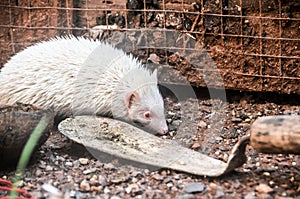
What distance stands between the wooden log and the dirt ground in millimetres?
321

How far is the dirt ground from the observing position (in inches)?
173

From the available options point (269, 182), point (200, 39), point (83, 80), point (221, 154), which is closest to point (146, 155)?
point (221, 154)

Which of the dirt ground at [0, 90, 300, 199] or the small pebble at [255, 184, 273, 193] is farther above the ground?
the small pebble at [255, 184, 273, 193]

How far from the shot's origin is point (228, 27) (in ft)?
20.8

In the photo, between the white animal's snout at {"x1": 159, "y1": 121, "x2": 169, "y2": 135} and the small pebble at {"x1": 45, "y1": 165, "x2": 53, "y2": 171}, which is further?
the white animal's snout at {"x1": 159, "y1": 121, "x2": 169, "y2": 135}

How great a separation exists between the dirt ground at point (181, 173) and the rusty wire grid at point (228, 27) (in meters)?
0.45

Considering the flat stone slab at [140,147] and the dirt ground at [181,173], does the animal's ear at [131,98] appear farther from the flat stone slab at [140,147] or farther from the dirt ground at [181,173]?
the dirt ground at [181,173]

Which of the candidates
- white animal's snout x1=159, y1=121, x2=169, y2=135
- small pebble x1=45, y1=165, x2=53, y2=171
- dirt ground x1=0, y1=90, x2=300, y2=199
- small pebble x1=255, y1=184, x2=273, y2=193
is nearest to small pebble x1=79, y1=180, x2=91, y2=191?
dirt ground x1=0, y1=90, x2=300, y2=199

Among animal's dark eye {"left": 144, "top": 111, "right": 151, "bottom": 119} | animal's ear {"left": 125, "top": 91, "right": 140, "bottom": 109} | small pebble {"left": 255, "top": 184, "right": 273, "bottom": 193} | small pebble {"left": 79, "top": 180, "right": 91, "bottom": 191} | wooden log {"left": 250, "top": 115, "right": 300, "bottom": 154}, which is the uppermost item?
wooden log {"left": 250, "top": 115, "right": 300, "bottom": 154}

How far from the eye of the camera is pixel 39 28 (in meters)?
7.41

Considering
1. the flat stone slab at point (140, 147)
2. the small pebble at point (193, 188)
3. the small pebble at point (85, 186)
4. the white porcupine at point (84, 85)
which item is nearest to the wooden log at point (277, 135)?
the flat stone slab at point (140, 147)

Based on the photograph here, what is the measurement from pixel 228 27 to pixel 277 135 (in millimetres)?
2340

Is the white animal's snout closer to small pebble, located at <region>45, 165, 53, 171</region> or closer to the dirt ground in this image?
the dirt ground

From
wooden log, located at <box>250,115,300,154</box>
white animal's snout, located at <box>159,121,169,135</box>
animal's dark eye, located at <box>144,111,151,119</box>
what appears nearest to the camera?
wooden log, located at <box>250,115,300,154</box>
